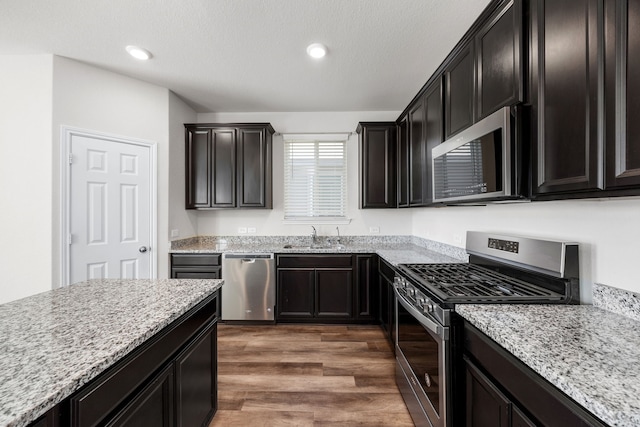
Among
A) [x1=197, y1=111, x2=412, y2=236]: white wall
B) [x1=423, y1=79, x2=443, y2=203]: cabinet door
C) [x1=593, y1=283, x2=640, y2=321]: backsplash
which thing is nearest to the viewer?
[x1=593, y1=283, x2=640, y2=321]: backsplash

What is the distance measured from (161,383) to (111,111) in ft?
9.44

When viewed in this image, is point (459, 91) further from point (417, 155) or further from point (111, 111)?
point (111, 111)

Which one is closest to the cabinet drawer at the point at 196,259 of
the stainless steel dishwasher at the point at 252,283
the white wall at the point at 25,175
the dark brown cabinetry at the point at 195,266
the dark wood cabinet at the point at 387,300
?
the dark brown cabinetry at the point at 195,266

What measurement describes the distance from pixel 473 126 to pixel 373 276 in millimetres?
2027

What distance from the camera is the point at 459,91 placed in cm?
179

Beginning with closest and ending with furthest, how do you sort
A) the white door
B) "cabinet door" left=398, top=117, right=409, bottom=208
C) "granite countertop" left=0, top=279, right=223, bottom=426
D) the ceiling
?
"granite countertop" left=0, top=279, right=223, bottom=426 → the ceiling → the white door → "cabinet door" left=398, top=117, right=409, bottom=208

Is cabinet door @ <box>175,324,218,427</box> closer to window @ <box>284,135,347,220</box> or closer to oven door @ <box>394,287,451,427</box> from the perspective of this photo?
oven door @ <box>394,287,451,427</box>

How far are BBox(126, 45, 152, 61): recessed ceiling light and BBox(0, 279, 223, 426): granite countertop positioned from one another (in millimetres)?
2040

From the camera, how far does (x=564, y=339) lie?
0.90 m

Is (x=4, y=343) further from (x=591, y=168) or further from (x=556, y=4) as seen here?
(x=556, y=4)

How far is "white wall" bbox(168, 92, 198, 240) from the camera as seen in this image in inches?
122

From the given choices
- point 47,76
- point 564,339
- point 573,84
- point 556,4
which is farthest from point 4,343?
point 47,76

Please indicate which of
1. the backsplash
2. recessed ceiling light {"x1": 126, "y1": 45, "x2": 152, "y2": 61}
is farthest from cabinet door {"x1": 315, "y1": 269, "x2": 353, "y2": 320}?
recessed ceiling light {"x1": 126, "y1": 45, "x2": 152, "y2": 61}

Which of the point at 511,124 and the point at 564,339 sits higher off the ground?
the point at 511,124
